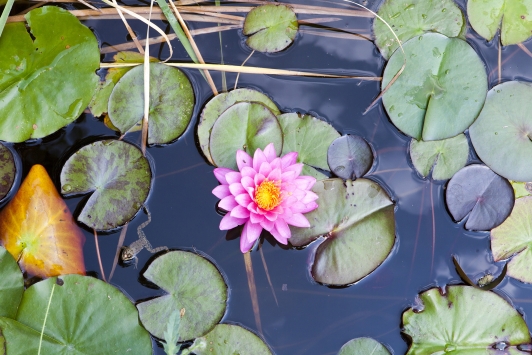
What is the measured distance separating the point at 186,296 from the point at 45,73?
5.57ft

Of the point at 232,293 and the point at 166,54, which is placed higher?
the point at 166,54

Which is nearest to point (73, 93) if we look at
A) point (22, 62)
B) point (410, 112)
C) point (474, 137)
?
point (22, 62)

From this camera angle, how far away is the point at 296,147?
2930 mm

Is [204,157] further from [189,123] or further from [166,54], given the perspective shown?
[166,54]

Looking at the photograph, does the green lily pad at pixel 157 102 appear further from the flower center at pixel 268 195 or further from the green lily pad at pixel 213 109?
the flower center at pixel 268 195

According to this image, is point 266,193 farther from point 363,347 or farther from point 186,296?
point 363,347

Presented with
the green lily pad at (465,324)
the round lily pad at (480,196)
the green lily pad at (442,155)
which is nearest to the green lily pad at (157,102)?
the green lily pad at (442,155)

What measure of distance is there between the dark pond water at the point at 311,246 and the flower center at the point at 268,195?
0.49 meters

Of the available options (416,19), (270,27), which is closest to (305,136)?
(270,27)

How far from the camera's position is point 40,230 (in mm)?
2746

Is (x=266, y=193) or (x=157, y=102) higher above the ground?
(x=157, y=102)

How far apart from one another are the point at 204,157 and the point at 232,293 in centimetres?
96

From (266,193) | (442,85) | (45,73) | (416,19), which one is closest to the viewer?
(266,193)

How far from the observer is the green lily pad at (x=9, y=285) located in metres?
2.60
